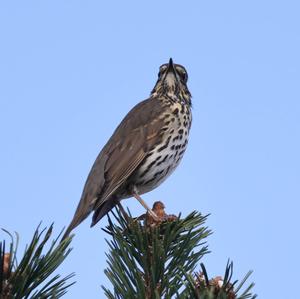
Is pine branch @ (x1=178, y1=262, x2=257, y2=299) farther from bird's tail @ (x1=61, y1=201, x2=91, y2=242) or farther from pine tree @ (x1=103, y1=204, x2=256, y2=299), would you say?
bird's tail @ (x1=61, y1=201, x2=91, y2=242)

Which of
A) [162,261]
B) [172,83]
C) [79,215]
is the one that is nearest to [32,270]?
[162,261]

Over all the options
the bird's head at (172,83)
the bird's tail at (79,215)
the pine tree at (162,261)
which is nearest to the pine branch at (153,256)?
the pine tree at (162,261)

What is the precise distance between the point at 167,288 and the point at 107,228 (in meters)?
1.57

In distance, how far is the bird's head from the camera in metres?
8.84

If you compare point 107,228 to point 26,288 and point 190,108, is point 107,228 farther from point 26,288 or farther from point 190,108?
point 190,108

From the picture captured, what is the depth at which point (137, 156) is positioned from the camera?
7.29 m

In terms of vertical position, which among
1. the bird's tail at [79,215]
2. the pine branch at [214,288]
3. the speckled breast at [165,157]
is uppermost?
the speckled breast at [165,157]

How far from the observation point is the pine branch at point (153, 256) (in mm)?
3471

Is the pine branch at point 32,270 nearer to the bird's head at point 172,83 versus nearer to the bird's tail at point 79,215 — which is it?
the bird's tail at point 79,215

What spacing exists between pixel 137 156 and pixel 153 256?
3.66 meters

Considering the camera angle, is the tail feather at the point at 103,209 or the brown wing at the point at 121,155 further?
the brown wing at the point at 121,155

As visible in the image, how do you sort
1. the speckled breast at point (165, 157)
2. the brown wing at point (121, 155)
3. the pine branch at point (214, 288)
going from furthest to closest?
the speckled breast at point (165, 157), the brown wing at point (121, 155), the pine branch at point (214, 288)

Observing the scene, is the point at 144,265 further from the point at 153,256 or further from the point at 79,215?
the point at 79,215

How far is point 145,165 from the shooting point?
7266mm
